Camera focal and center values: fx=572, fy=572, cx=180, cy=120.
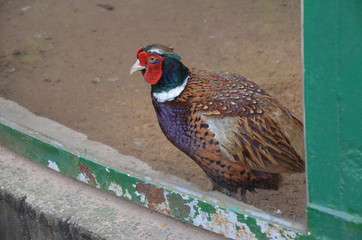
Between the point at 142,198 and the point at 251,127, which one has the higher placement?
the point at 251,127

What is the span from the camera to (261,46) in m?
5.16

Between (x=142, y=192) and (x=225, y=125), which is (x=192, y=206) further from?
(x=225, y=125)

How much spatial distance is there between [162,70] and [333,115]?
49.4 inches

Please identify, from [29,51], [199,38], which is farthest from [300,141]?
[29,51]

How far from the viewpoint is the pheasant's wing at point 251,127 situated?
2.83 metres

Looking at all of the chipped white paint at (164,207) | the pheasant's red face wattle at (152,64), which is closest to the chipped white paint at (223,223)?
the chipped white paint at (164,207)

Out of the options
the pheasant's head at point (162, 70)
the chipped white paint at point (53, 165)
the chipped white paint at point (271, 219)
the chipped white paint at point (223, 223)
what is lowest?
the chipped white paint at point (53, 165)

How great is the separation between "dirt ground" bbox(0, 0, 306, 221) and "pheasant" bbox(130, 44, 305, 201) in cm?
52

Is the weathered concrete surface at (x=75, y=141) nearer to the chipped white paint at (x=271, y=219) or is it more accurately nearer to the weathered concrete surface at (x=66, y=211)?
the weathered concrete surface at (x=66, y=211)

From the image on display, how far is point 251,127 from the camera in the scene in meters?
2.85

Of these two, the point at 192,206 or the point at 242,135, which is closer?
the point at 192,206

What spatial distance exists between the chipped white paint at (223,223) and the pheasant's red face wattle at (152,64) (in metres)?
0.77

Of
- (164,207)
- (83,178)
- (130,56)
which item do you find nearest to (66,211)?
(83,178)

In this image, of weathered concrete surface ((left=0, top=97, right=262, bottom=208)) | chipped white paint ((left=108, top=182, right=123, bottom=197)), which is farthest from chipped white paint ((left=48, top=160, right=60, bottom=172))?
chipped white paint ((left=108, top=182, right=123, bottom=197))
